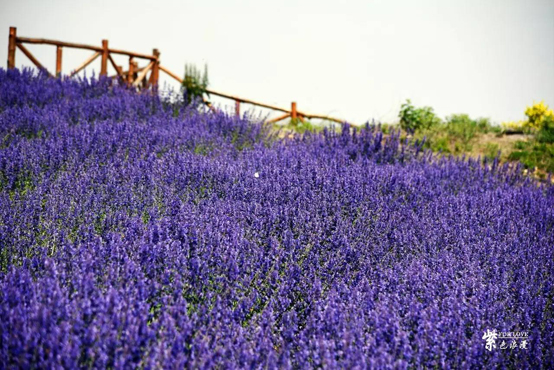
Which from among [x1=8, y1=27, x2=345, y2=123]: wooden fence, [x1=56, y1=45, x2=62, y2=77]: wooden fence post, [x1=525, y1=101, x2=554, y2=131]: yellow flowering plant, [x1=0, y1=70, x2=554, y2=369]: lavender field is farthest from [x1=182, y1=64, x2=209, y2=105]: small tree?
[x1=525, y1=101, x2=554, y2=131]: yellow flowering plant

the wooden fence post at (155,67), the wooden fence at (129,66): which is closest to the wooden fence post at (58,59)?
the wooden fence at (129,66)

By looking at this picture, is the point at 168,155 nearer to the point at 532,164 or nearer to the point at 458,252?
the point at 458,252

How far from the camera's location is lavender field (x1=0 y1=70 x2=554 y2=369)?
2271 mm

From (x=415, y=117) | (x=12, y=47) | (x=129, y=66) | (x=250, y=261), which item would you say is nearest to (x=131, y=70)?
(x=129, y=66)

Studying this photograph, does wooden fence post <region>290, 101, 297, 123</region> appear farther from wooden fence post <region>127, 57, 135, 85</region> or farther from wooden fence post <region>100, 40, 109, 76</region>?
wooden fence post <region>100, 40, 109, 76</region>

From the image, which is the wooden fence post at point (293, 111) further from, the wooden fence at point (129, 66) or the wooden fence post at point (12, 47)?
the wooden fence post at point (12, 47)

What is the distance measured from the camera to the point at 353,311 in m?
2.72

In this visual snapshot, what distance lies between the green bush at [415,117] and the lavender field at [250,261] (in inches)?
230

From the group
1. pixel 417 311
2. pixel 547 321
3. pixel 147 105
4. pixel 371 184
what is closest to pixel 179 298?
pixel 417 311

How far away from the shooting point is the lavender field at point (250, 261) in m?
2.27

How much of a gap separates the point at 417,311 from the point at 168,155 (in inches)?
125

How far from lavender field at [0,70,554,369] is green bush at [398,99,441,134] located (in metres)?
5.84

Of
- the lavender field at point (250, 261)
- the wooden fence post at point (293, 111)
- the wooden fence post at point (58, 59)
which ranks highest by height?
the wooden fence post at point (58, 59)

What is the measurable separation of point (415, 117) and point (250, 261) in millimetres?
9395
